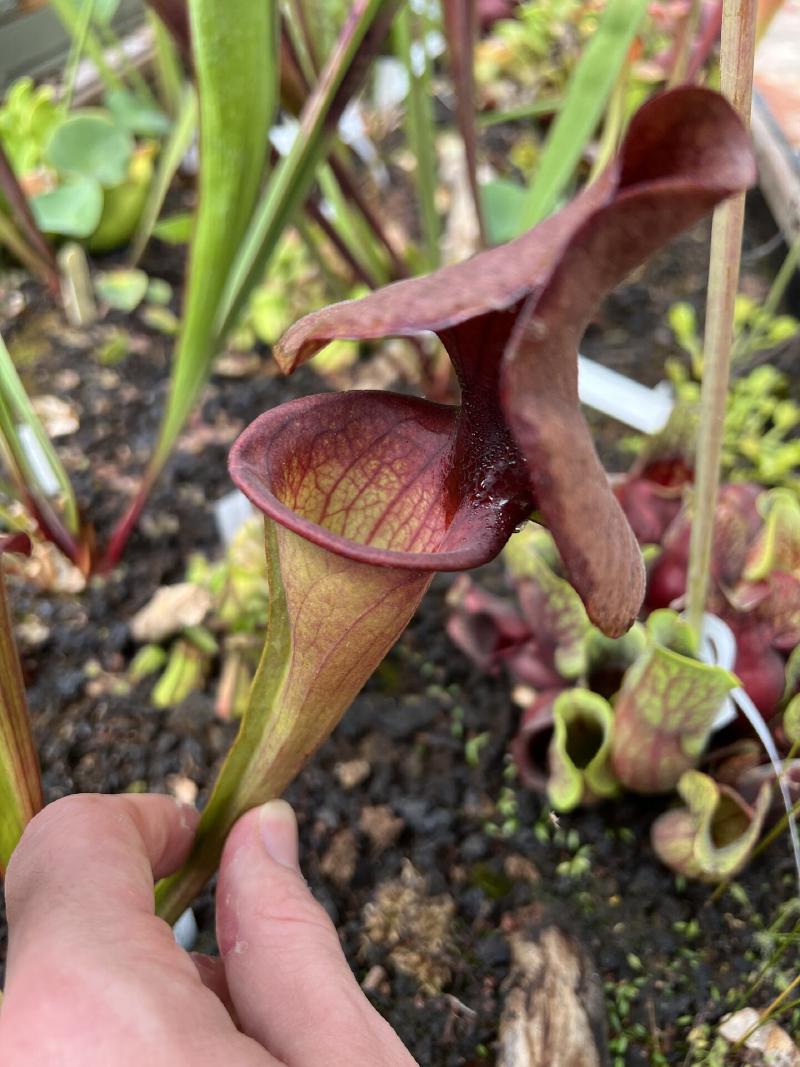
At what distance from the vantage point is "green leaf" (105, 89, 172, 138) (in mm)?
1648

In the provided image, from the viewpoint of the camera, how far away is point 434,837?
0.91 meters

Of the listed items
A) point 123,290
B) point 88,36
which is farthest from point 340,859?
point 88,36

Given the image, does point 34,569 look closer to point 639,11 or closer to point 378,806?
point 378,806

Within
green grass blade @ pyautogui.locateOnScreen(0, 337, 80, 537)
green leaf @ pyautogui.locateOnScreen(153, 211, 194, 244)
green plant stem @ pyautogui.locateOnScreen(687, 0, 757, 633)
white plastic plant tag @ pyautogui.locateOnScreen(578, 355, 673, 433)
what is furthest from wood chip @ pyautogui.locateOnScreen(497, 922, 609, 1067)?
green leaf @ pyautogui.locateOnScreen(153, 211, 194, 244)

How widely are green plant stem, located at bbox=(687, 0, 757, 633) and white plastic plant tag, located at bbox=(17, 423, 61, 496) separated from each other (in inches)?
30.7

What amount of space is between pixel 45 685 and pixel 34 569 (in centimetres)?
17

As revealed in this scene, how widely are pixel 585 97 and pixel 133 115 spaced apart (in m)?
1.01

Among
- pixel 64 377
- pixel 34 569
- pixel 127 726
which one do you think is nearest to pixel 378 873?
pixel 127 726

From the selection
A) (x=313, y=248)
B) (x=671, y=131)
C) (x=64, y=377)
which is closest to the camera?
(x=671, y=131)

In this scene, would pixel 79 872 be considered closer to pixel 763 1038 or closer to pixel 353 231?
pixel 763 1038

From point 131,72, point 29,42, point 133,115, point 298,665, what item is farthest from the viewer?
point 29,42

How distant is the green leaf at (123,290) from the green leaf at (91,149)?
16 cm

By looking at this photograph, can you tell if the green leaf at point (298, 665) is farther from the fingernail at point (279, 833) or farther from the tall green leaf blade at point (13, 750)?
the tall green leaf blade at point (13, 750)

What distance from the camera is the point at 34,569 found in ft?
3.61
